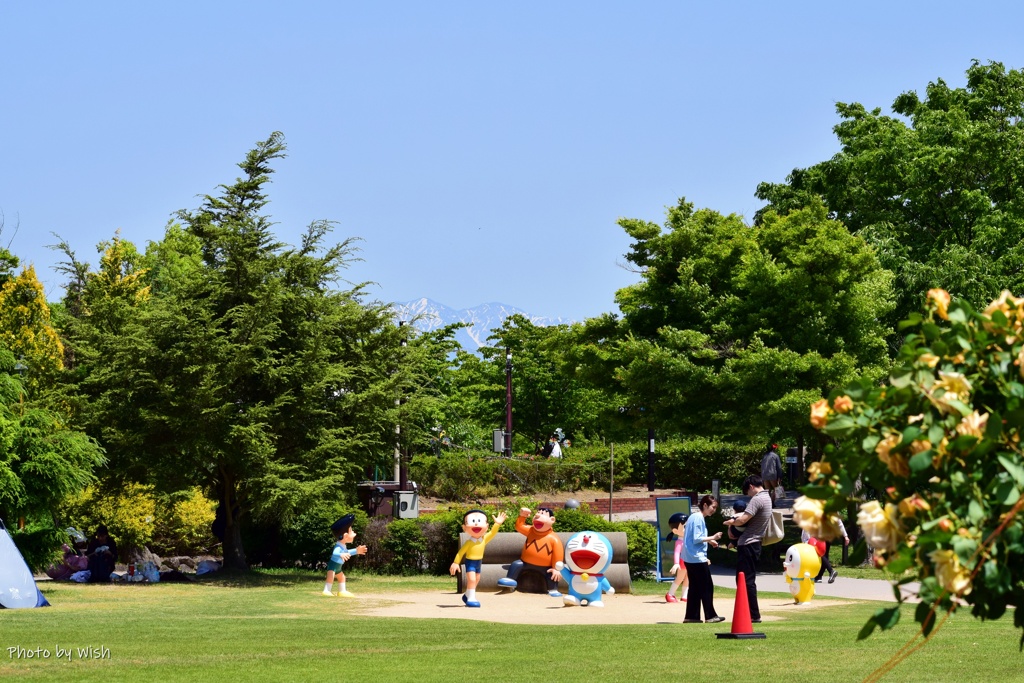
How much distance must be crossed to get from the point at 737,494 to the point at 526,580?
25.5 metres

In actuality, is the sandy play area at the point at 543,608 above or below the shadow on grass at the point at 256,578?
below

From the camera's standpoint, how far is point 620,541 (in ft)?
68.6

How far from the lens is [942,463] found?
12.4ft

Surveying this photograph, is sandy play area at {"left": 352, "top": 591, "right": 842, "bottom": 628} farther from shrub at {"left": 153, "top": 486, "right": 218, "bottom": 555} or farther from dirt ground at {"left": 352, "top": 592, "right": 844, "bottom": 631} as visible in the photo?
shrub at {"left": 153, "top": 486, "right": 218, "bottom": 555}

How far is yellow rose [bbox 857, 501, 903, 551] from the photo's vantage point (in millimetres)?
3873

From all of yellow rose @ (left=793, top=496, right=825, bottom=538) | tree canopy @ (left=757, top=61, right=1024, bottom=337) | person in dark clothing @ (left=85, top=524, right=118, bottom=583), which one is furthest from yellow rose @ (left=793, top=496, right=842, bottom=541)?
tree canopy @ (left=757, top=61, right=1024, bottom=337)

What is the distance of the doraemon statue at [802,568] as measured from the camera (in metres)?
16.7

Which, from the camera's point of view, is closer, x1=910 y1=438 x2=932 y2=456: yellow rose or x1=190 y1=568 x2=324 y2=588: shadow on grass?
x1=910 y1=438 x2=932 y2=456: yellow rose

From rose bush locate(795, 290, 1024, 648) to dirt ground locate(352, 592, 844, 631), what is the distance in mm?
10734

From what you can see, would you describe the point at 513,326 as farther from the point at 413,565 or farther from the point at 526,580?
the point at 526,580

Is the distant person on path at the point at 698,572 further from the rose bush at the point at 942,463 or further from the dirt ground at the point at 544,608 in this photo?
the rose bush at the point at 942,463

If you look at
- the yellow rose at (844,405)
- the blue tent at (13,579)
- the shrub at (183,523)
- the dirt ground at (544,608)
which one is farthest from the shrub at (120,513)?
the yellow rose at (844,405)

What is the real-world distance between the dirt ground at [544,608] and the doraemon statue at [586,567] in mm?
252

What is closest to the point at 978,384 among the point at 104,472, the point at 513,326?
the point at 104,472
